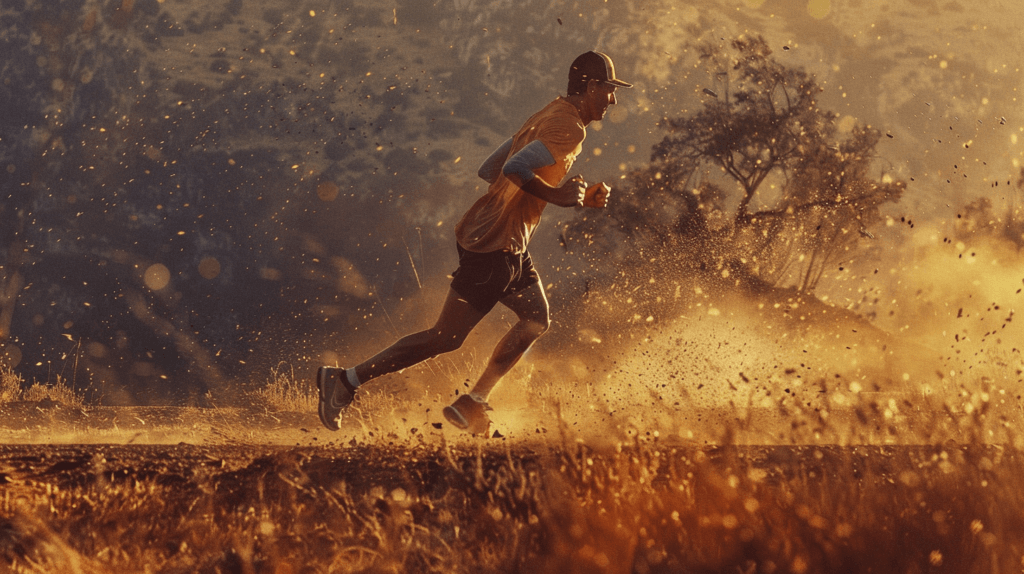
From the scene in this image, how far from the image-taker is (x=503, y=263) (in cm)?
335

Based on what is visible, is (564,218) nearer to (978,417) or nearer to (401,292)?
(401,292)

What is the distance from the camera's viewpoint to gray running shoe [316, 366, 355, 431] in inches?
139

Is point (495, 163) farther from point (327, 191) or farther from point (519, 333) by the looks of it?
point (327, 191)

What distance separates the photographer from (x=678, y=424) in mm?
4043

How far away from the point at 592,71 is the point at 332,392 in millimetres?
2092

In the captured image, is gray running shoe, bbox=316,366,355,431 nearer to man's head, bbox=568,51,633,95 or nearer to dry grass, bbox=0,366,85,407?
man's head, bbox=568,51,633,95

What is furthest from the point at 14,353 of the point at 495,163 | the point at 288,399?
the point at 495,163

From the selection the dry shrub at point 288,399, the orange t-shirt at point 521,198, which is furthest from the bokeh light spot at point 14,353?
the orange t-shirt at point 521,198

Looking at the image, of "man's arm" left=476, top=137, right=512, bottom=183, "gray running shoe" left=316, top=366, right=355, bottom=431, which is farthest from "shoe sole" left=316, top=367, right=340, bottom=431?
"man's arm" left=476, top=137, right=512, bottom=183

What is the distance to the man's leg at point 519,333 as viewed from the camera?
348 cm

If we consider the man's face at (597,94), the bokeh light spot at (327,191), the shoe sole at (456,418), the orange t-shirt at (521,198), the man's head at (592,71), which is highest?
the man's head at (592,71)

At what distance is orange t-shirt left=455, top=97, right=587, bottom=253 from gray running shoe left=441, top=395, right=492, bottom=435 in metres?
0.78

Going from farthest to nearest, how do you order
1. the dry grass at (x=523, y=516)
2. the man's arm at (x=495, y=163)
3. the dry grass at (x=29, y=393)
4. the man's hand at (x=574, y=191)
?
the dry grass at (x=29, y=393)
the man's arm at (x=495, y=163)
the man's hand at (x=574, y=191)
the dry grass at (x=523, y=516)

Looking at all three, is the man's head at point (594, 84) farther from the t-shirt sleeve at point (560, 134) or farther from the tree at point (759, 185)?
the tree at point (759, 185)
